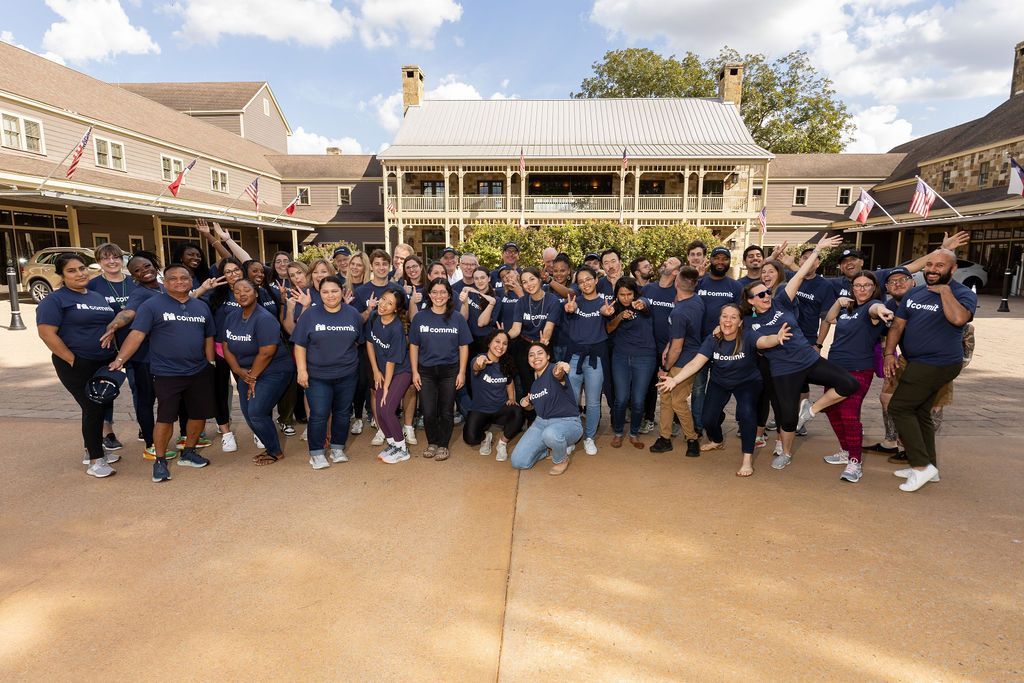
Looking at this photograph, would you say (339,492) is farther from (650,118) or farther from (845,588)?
(650,118)

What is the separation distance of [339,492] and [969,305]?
506 cm

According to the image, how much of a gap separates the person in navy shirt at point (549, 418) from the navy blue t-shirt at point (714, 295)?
1.52 m

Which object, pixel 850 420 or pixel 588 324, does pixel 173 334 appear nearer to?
pixel 588 324

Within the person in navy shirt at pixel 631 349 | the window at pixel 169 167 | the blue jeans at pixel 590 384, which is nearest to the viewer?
the person in navy shirt at pixel 631 349

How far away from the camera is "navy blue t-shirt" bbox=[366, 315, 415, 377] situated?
16.3 ft

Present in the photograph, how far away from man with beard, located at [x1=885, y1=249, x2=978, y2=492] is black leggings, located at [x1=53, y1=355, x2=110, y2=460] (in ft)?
21.6

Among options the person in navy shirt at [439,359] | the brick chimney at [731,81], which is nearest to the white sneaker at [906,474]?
the person in navy shirt at [439,359]

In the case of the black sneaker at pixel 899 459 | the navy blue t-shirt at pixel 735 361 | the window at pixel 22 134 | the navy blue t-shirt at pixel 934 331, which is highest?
the window at pixel 22 134

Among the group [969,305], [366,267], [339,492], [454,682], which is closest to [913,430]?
[969,305]

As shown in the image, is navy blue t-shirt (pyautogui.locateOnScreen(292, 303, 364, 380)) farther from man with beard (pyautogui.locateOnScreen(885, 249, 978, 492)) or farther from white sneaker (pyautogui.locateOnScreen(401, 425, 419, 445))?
man with beard (pyautogui.locateOnScreen(885, 249, 978, 492))

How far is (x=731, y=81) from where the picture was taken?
30.5 meters

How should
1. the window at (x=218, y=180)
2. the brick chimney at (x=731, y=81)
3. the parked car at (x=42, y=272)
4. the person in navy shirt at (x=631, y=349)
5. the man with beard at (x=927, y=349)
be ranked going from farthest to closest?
the brick chimney at (x=731, y=81) → the window at (x=218, y=180) → the parked car at (x=42, y=272) → the person in navy shirt at (x=631, y=349) → the man with beard at (x=927, y=349)

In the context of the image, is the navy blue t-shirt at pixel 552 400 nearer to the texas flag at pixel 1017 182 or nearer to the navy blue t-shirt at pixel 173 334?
the navy blue t-shirt at pixel 173 334

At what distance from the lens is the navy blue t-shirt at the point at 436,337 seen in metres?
4.90
